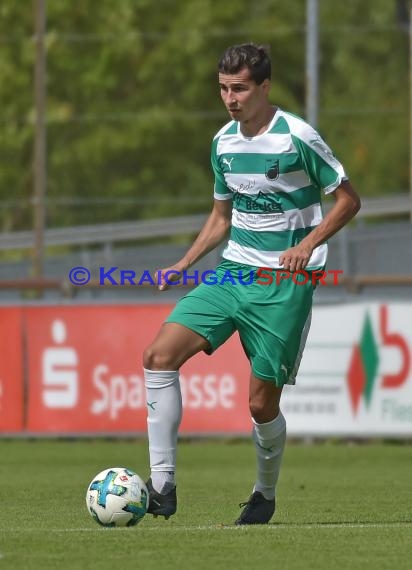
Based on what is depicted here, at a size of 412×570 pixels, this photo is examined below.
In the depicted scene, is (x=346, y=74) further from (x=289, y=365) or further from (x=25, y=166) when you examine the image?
(x=289, y=365)

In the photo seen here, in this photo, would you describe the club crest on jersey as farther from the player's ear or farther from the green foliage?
the green foliage

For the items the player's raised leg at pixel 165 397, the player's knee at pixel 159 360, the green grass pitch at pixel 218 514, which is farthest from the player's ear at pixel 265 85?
the green grass pitch at pixel 218 514

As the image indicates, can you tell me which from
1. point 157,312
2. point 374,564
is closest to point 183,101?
point 157,312

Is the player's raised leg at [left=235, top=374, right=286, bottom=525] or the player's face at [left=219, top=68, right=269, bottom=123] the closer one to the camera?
the player's face at [left=219, top=68, right=269, bottom=123]

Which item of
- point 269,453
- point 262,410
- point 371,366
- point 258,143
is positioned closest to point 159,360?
point 262,410

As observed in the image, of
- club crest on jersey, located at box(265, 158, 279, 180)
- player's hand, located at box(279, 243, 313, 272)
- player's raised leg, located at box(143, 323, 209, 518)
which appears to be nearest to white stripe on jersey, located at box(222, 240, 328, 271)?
player's hand, located at box(279, 243, 313, 272)

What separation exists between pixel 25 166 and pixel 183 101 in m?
4.14

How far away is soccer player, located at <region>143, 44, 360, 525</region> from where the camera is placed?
7492mm

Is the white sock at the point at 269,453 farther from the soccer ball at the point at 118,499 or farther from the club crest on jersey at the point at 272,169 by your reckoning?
the club crest on jersey at the point at 272,169

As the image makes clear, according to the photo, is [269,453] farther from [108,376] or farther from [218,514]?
[108,376]

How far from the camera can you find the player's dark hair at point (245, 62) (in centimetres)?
755

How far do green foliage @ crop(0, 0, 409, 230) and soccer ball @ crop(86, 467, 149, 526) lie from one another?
22148mm

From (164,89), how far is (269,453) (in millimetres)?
27157

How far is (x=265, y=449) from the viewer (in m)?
7.91
